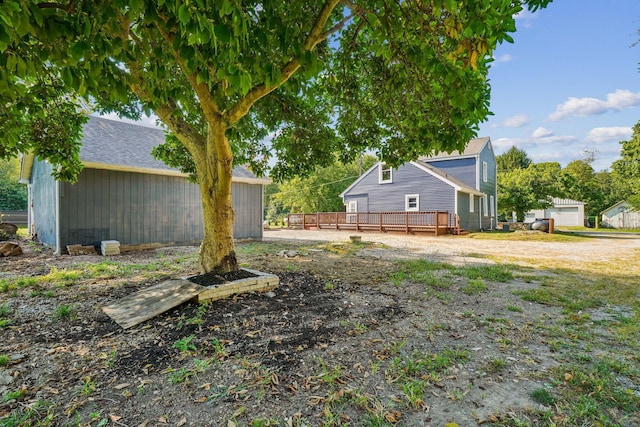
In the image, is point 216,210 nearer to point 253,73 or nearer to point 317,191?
point 253,73

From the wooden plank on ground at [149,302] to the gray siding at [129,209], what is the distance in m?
6.19

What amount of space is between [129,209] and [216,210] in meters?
6.42

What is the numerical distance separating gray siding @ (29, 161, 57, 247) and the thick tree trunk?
678cm

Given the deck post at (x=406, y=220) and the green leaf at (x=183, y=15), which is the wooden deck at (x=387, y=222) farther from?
the green leaf at (x=183, y=15)

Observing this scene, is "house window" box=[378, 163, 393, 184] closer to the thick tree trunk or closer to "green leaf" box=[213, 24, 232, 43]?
the thick tree trunk

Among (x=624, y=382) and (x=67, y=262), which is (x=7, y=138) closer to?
(x=67, y=262)

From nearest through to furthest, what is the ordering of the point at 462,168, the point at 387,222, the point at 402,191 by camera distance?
the point at 387,222 < the point at 402,191 < the point at 462,168

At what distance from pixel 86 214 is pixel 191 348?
818cm

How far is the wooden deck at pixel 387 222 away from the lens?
15859 millimetres

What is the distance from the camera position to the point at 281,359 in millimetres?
2492

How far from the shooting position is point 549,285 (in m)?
5.00

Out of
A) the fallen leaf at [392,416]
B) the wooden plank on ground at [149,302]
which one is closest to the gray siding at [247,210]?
the wooden plank on ground at [149,302]

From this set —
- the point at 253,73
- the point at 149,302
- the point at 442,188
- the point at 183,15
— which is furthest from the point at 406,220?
the point at 183,15

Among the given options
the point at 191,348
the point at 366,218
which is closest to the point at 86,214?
the point at 191,348
